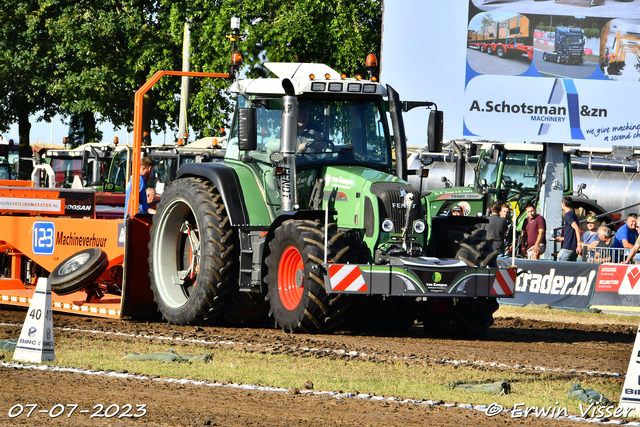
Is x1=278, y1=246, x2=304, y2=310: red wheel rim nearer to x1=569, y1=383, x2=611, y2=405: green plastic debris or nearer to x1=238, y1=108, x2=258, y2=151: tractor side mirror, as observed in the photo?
x1=238, y1=108, x2=258, y2=151: tractor side mirror

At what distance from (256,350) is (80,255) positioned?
146 inches

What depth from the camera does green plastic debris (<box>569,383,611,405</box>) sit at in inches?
247

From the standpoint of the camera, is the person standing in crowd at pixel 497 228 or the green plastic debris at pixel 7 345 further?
the person standing in crowd at pixel 497 228

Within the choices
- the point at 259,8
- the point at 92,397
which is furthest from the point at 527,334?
the point at 259,8

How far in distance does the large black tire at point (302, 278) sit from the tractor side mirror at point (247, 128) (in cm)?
89

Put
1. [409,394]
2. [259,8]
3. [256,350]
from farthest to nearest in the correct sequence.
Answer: [259,8]
[256,350]
[409,394]

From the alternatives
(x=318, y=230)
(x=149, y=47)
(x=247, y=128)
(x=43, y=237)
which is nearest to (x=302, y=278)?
(x=318, y=230)

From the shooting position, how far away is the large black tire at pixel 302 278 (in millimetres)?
9109

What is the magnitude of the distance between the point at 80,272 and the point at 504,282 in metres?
4.76

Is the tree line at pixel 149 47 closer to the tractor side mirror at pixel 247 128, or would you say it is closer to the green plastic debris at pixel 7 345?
the tractor side mirror at pixel 247 128

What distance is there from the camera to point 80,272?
35.6 feet

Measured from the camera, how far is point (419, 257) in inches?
373

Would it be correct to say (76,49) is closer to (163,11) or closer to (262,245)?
(163,11)

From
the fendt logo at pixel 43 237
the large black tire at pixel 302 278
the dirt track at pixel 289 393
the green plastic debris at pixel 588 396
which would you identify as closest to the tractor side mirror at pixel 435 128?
the large black tire at pixel 302 278
